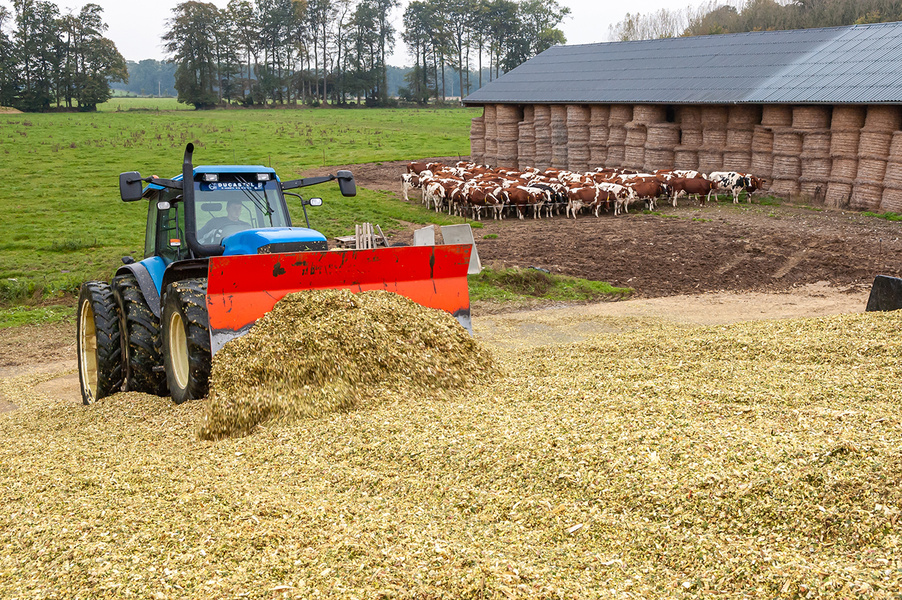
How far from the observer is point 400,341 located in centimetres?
612

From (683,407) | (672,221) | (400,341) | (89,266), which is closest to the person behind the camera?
(683,407)

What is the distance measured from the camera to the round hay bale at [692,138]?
25547mm

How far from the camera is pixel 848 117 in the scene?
67.3 feet

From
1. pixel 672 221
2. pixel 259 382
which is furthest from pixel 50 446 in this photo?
pixel 672 221

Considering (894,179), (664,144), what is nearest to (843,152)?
(894,179)

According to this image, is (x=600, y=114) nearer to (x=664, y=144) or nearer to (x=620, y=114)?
(x=620, y=114)

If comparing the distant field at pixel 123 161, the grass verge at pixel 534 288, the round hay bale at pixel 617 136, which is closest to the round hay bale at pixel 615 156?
the round hay bale at pixel 617 136

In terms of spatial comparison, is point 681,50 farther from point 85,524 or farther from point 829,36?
point 85,524

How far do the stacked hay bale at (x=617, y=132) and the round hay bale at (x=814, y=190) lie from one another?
739cm

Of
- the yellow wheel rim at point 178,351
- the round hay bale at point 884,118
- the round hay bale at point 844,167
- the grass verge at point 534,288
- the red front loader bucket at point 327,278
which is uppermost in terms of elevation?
the round hay bale at point 884,118

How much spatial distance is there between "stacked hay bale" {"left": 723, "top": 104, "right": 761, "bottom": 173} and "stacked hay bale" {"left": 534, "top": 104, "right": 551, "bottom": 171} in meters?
8.30

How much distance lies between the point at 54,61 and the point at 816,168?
65836 mm

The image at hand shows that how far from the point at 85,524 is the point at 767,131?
2307cm

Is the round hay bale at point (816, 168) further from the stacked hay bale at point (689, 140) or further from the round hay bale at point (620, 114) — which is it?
the round hay bale at point (620, 114)
